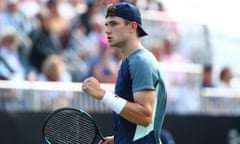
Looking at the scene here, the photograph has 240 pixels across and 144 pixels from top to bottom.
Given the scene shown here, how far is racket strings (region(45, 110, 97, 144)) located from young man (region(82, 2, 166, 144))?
0.28 meters

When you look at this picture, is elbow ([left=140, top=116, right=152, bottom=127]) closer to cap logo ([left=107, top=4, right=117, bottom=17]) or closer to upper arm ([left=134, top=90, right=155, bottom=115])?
upper arm ([left=134, top=90, right=155, bottom=115])

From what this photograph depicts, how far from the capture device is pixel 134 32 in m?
6.32

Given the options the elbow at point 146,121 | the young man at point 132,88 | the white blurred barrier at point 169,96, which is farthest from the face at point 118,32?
the white blurred barrier at point 169,96

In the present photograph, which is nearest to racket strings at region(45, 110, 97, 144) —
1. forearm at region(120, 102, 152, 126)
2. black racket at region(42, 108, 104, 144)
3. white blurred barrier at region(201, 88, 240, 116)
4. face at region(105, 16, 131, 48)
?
black racket at region(42, 108, 104, 144)

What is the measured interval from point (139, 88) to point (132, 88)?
0.09 meters

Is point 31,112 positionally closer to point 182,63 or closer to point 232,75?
point 182,63

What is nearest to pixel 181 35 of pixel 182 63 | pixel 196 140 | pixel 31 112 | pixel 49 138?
pixel 182 63

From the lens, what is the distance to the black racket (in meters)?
6.53

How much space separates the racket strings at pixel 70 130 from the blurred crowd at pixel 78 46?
423 centimetres

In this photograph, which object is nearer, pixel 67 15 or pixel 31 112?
pixel 31 112

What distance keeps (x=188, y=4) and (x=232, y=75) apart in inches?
55.7

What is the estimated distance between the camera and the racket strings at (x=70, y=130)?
6.53m

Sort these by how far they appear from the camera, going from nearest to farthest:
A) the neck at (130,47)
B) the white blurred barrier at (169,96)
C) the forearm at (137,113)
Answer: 1. the forearm at (137,113)
2. the neck at (130,47)
3. the white blurred barrier at (169,96)

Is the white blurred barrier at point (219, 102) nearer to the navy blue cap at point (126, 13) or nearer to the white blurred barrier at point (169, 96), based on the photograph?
the white blurred barrier at point (169, 96)
